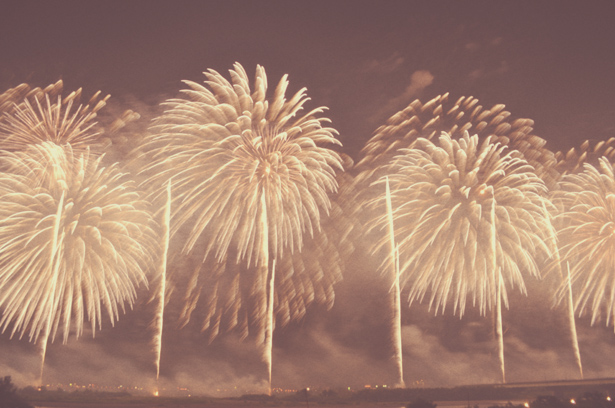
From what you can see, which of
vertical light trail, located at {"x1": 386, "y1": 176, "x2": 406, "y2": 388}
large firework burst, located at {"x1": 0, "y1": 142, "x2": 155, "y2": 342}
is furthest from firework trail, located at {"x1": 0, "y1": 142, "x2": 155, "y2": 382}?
vertical light trail, located at {"x1": 386, "y1": 176, "x2": 406, "y2": 388}

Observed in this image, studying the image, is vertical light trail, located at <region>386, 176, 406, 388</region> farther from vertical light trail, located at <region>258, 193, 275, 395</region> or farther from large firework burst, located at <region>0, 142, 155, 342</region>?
large firework burst, located at <region>0, 142, 155, 342</region>

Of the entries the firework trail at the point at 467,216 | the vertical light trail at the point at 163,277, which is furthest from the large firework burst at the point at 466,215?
the vertical light trail at the point at 163,277

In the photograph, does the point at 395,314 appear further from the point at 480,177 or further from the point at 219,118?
the point at 219,118

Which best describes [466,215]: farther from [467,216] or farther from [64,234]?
[64,234]

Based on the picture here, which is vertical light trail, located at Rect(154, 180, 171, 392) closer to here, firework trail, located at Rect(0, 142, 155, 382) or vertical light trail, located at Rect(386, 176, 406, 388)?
firework trail, located at Rect(0, 142, 155, 382)

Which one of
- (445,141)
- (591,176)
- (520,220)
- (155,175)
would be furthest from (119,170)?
(591,176)
